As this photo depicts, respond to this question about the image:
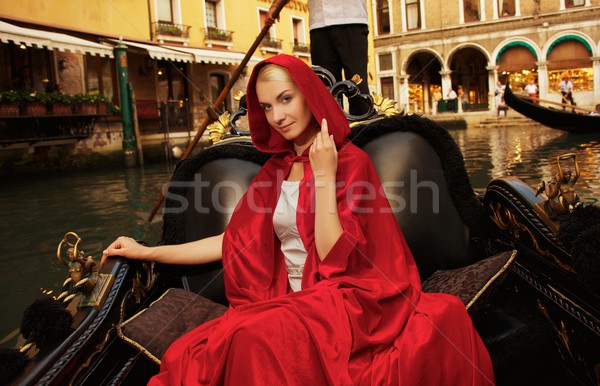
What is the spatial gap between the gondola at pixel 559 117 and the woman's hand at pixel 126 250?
8366 millimetres

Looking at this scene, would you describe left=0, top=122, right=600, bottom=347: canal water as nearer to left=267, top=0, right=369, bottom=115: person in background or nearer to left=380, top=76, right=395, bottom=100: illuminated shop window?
left=267, top=0, right=369, bottom=115: person in background

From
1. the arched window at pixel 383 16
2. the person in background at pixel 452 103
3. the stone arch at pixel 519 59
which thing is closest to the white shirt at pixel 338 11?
the person in background at pixel 452 103

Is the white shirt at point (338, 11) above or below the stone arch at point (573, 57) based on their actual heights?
below

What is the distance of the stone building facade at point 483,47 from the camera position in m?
18.4

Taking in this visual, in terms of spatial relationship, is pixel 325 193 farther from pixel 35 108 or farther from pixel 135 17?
pixel 135 17

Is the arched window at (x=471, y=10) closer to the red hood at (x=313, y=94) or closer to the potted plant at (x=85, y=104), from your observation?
the potted plant at (x=85, y=104)

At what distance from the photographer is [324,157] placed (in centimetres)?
114

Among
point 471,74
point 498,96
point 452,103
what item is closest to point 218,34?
point 452,103

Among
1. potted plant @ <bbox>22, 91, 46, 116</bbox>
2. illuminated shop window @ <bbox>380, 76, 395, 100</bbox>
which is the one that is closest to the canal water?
potted plant @ <bbox>22, 91, 46, 116</bbox>

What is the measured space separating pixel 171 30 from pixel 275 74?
11.7 metres

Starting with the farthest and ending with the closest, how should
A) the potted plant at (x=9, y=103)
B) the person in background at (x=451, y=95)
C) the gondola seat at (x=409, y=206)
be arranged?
the person in background at (x=451, y=95)
the potted plant at (x=9, y=103)
the gondola seat at (x=409, y=206)

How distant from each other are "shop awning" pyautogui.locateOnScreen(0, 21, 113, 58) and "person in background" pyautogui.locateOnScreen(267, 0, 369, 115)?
640 cm

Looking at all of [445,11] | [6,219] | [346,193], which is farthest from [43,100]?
[445,11]

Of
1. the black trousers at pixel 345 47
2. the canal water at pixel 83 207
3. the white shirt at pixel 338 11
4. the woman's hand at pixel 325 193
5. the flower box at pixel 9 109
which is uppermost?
the flower box at pixel 9 109
